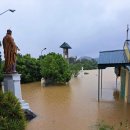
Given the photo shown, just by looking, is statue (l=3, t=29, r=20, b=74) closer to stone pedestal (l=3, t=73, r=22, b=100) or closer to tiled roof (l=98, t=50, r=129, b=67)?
stone pedestal (l=3, t=73, r=22, b=100)

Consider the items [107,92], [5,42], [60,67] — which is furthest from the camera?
[60,67]

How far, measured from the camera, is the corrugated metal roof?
17.1m

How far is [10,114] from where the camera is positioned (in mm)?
9766

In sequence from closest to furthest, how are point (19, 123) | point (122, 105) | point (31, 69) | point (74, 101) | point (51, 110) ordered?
point (19, 123) < point (51, 110) < point (122, 105) < point (74, 101) < point (31, 69)

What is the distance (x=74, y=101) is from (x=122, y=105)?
2.80 meters

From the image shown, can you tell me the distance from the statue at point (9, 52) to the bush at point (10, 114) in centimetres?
368

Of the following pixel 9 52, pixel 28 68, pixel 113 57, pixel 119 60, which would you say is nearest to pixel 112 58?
pixel 113 57

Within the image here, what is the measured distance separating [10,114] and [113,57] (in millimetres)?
9328

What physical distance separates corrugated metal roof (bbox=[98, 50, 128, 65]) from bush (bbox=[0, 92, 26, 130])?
818cm

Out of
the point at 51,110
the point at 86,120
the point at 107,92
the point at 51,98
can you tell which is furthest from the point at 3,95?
the point at 107,92

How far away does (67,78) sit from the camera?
90.2 ft

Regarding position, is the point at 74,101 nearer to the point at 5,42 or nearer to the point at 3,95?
the point at 5,42

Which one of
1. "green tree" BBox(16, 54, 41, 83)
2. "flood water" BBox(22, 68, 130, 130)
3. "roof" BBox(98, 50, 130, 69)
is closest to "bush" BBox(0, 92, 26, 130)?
"flood water" BBox(22, 68, 130, 130)

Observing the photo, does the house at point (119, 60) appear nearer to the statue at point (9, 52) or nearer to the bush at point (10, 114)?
the statue at point (9, 52)
